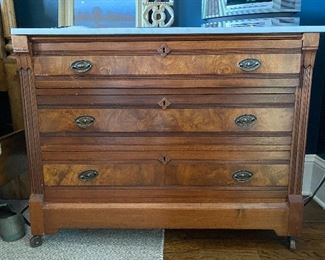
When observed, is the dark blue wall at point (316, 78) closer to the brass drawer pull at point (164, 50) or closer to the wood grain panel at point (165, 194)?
the wood grain panel at point (165, 194)

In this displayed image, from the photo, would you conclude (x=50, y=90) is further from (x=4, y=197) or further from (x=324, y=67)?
(x=324, y=67)

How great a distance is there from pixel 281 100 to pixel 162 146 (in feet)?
1.54

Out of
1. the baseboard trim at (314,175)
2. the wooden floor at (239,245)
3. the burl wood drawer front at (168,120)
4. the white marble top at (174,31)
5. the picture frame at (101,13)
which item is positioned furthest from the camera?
the baseboard trim at (314,175)

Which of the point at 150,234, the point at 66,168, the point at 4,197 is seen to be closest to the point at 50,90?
the point at 66,168

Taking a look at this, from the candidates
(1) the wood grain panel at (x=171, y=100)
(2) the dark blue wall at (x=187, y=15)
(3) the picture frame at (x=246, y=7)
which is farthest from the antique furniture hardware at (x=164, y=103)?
(2) the dark blue wall at (x=187, y=15)

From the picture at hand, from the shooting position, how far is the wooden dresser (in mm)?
1165

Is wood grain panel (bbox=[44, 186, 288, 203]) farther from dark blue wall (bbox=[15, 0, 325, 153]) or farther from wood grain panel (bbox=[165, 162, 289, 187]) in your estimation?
dark blue wall (bbox=[15, 0, 325, 153])

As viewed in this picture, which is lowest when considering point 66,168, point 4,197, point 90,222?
point 4,197

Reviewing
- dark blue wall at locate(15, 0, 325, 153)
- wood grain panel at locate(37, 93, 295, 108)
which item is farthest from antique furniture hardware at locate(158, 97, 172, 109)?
dark blue wall at locate(15, 0, 325, 153)

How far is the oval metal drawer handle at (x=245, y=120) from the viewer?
1222 mm

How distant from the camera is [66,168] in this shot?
1.28 m

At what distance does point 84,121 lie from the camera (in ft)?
4.04

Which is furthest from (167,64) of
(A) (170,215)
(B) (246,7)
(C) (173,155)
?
(A) (170,215)

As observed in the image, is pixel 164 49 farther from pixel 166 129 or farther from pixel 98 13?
pixel 98 13
